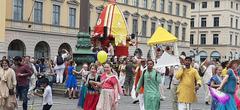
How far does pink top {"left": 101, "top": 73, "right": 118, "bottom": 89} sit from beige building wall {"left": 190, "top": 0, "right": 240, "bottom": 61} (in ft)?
240

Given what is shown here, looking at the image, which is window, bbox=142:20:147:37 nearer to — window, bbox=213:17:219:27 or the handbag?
window, bbox=213:17:219:27

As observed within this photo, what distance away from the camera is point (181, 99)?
11.9 m

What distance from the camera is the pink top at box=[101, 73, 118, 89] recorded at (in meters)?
11.4

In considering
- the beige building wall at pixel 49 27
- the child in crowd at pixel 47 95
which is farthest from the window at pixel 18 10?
the child in crowd at pixel 47 95

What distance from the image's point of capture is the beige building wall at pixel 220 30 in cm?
8544

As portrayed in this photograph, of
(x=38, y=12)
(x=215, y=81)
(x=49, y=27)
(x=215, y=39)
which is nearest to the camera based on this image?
(x=215, y=81)

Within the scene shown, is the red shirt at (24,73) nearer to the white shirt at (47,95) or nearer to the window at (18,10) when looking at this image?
the white shirt at (47,95)

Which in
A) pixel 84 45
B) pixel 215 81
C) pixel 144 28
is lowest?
pixel 215 81

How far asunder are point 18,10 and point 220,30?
5109 cm

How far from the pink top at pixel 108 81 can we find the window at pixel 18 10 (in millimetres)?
32390

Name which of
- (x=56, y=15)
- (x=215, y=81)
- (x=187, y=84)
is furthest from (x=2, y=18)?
(x=187, y=84)

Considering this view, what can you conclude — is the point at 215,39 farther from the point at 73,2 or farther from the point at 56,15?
the point at 56,15

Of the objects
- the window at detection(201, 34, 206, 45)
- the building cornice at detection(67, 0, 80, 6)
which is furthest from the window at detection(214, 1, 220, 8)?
the building cornice at detection(67, 0, 80, 6)

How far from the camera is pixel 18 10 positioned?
140 feet
